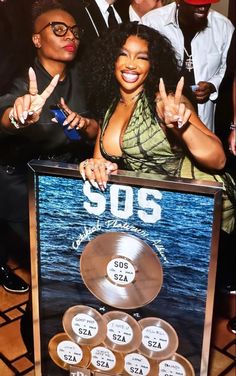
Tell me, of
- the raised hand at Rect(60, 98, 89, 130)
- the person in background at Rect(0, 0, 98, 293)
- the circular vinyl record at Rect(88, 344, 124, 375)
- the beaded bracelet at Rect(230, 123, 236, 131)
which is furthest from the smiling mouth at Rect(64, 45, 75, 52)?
the circular vinyl record at Rect(88, 344, 124, 375)

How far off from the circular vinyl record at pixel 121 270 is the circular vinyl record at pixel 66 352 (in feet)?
0.53

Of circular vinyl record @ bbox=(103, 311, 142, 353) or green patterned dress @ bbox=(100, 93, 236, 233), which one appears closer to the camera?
green patterned dress @ bbox=(100, 93, 236, 233)

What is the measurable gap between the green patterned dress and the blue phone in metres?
0.06

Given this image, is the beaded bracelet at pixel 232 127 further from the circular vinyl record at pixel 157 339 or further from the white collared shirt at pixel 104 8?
the circular vinyl record at pixel 157 339

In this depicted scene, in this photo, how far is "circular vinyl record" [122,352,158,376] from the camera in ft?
4.41

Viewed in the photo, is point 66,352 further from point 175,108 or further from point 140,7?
point 140,7

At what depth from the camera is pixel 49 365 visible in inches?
56.8

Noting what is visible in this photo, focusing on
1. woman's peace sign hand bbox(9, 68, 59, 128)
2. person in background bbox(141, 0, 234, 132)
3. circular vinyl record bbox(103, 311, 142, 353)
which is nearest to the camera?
person in background bbox(141, 0, 234, 132)

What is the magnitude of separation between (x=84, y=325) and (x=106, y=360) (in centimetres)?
11

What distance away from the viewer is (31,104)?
1224 mm

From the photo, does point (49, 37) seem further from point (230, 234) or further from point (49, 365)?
point (49, 365)

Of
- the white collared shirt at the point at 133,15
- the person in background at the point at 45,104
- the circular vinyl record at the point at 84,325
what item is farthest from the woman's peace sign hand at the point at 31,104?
the circular vinyl record at the point at 84,325

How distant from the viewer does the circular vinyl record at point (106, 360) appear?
136 cm

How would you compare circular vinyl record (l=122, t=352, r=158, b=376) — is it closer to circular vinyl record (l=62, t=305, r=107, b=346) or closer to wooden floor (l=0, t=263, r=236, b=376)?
circular vinyl record (l=62, t=305, r=107, b=346)
